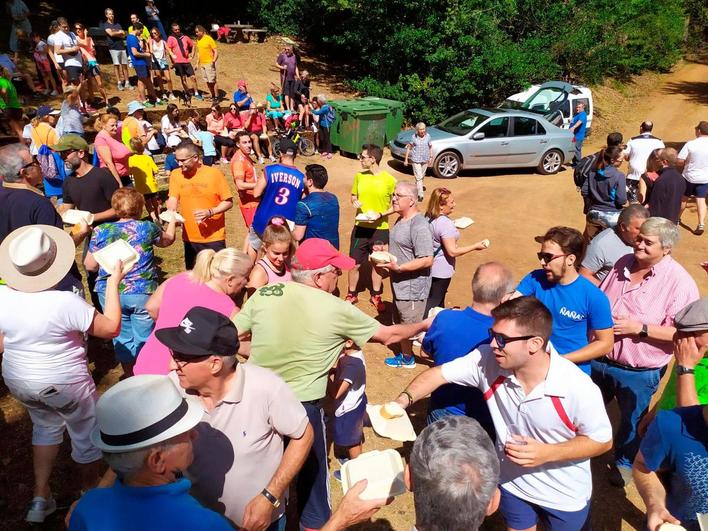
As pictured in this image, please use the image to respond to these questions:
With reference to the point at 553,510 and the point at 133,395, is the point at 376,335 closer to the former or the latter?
the point at 553,510

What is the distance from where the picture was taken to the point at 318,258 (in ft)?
11.0

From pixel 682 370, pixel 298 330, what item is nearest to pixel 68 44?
pixel 298 330

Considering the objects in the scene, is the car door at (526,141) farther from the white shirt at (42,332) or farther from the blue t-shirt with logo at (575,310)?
the white shirt at (42,332)

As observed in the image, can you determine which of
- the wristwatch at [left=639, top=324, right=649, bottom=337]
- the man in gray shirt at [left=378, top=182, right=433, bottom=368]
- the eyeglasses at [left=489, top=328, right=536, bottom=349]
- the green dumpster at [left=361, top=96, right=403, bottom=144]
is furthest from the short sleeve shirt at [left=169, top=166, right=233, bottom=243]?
the green dumpster at [left=361, top=96, right=403, bottom=144]

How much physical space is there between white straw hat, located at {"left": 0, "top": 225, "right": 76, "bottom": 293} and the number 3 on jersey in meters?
2.80

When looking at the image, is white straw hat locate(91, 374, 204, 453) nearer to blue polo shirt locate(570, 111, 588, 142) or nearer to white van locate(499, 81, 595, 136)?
white van locate(499, 81, 595, 136)

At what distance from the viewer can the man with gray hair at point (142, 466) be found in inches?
69.5

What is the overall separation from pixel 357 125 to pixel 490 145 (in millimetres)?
3548

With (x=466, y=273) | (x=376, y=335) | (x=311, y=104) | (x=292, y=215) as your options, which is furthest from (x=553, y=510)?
(x=311, y=104)

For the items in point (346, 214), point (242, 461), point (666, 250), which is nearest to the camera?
point (242, 461)

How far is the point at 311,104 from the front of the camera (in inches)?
590

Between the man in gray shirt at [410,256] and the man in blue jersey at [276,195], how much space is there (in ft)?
4.34

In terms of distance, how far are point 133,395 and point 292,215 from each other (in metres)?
4.12

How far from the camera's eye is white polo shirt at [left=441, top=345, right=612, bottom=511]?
2477 mm
